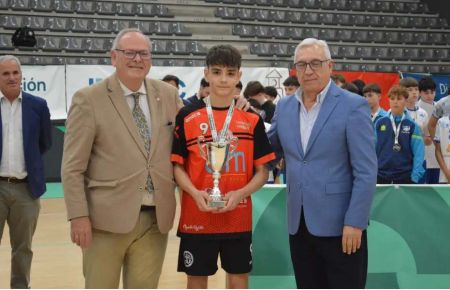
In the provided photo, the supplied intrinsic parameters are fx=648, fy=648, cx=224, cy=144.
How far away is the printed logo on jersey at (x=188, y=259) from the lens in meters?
3.01

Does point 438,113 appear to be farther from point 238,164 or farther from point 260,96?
point 238,164

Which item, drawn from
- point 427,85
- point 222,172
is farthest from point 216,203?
point 427,85

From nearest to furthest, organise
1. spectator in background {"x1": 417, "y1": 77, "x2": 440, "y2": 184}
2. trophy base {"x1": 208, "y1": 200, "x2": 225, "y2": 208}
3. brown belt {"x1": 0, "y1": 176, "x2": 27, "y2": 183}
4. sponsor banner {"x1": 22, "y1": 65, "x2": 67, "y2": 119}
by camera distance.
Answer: trophy base {"x1": 208, "y1": 200, "x2": 225, "y2": 208} → brown belt {"x1": 0, "y1": 176, "x2": 27, "y2": 183} → spectator in background {"x1": 417, "y1": 77, "x2": 440, "y2": 184} → sponsor banner {"x1": 22, "y1": 65, "x2": 67, "y2": 119}

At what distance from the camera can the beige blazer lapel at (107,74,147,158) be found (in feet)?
9.82

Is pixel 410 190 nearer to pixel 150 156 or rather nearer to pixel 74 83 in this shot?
pixel 150 156

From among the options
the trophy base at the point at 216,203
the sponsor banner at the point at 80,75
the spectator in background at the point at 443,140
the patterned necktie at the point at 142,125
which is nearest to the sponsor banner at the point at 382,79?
the sponsor banner at the point at 80,75

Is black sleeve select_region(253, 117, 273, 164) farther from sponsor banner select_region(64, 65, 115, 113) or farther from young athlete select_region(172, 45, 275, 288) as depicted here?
sponsor banner select_region(64, 65, 115, 113)

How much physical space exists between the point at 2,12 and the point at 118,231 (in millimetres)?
12892

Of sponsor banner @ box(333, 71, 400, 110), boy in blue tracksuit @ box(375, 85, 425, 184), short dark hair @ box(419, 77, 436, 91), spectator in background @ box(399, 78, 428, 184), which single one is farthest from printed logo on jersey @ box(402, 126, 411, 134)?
sponsor banner @ box(333, 71, 400, 110)

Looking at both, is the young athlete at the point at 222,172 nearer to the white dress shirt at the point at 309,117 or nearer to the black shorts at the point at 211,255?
the black shorts at the point at 211,255

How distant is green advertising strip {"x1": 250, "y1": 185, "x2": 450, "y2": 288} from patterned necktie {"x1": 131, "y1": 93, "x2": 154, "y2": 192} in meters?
1.33

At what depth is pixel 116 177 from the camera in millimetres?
2965

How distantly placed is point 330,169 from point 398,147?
2.73m

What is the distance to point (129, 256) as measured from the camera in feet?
10.1
